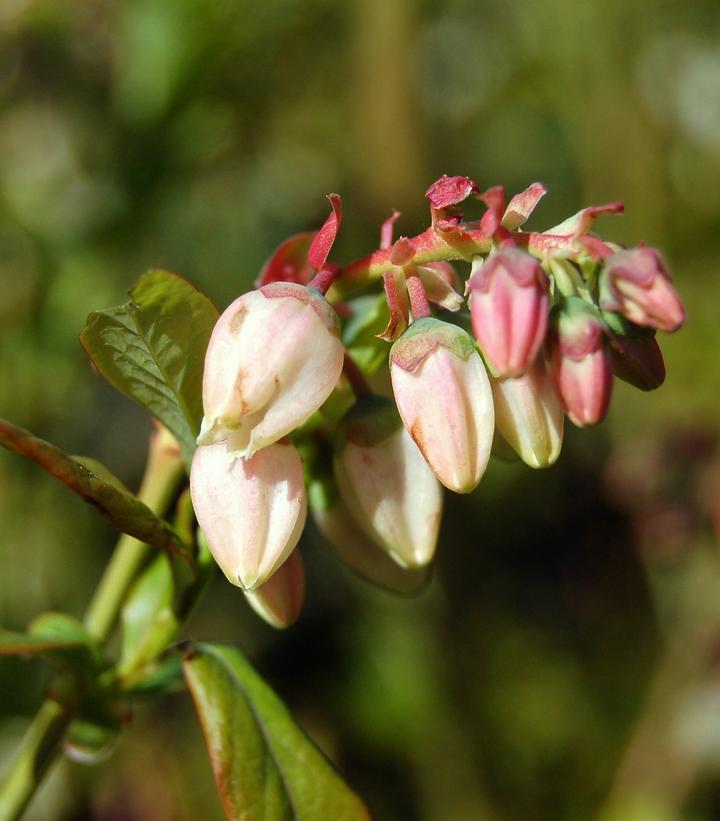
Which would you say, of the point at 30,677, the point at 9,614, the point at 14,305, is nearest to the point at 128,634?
the point at 30,677

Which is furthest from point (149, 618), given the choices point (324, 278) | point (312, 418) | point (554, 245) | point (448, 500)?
point (448, 500)

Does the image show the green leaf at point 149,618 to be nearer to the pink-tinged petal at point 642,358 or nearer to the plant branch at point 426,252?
the plant branch at point 426,252

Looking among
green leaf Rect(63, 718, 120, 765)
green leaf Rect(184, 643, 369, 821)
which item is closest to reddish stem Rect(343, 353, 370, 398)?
green leaf Rect(184, 643, 369, 821)

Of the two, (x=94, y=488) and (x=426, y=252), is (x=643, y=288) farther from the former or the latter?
(x=94, y=488)

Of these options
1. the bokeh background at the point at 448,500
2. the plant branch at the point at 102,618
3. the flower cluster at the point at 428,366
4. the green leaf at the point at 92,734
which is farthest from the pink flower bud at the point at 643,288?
the bokeh background at the point at 448,500

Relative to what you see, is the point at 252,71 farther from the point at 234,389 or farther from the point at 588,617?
the point at 234,389

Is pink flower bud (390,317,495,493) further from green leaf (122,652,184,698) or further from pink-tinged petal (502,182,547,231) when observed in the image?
green leaf (122,652,184,698)
